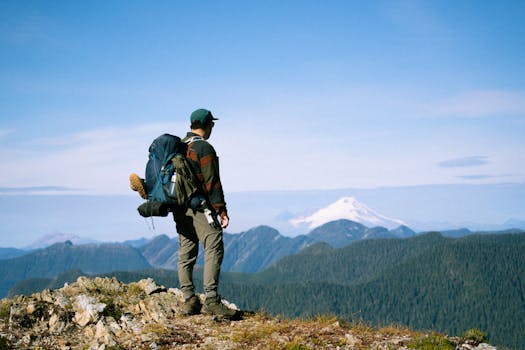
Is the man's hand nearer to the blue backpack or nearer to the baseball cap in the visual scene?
the blue backpack

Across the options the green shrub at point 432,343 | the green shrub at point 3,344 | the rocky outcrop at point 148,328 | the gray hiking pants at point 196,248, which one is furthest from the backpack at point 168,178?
the green shrub at point 432,343

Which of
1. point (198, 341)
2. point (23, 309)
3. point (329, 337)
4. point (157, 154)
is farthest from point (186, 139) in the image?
point (23, 309)

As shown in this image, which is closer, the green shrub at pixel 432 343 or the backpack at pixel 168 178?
the green shrub at pixel 432 343

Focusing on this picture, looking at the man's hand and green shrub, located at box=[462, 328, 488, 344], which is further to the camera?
the man's hand

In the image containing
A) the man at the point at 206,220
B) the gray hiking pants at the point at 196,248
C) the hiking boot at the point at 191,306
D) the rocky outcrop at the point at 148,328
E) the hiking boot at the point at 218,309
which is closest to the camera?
the rocky outcrop at the point at 148,328

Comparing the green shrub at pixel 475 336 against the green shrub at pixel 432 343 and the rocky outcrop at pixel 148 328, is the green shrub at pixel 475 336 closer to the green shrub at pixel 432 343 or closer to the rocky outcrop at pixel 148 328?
the rocky outcrop at pixel 148 328

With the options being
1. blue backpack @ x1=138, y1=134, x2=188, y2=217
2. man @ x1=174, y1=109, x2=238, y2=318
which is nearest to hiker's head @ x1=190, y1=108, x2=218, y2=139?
man @ x1=174, y1=109, x2=238, y2=318

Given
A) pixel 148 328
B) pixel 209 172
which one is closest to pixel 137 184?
pixel 209 172

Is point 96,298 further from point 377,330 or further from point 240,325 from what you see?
point 377,330

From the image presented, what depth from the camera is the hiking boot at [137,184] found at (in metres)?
12.0

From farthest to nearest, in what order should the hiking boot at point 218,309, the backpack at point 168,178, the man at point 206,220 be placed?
the hiking boot at point 218,309, the man at point 206,220, the backpack at point 168,178

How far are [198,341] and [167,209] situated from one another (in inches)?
127

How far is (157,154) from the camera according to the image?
11.9 m

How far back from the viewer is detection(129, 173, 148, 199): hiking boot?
12.0 meters
